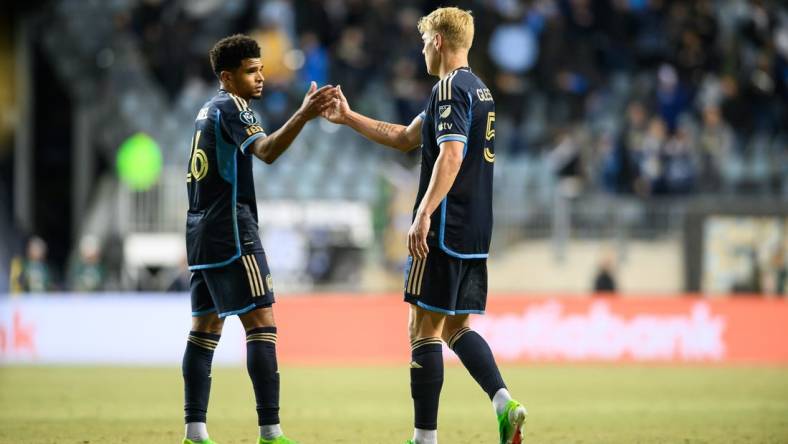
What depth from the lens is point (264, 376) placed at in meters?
6.74

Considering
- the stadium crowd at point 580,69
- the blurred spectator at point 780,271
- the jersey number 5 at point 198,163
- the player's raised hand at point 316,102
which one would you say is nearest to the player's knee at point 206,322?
the jersey number 5 at point 198,163

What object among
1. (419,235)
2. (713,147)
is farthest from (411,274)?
(713,147)

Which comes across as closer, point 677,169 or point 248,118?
point 248,118

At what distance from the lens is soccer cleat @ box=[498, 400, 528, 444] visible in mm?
6410

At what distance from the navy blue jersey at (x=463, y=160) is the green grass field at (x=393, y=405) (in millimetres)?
1801

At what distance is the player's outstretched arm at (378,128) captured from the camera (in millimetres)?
7145

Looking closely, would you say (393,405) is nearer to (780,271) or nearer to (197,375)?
(197,375)

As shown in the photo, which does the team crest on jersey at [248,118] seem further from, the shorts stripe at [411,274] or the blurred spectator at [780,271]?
the blurred spectator at [780,271]

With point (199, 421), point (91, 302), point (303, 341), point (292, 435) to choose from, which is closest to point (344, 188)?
point (303, 341)

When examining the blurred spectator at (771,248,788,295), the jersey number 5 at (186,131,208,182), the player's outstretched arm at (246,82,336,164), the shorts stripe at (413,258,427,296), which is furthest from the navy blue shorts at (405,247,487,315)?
the blurred spectator at (771,248,788,295)

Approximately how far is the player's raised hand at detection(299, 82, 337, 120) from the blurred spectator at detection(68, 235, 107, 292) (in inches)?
465

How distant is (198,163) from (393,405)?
469 centimetres

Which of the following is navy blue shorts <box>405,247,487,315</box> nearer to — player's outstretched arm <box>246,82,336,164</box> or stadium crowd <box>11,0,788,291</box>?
player's outstretched arm <box>246,82,336,164</box>

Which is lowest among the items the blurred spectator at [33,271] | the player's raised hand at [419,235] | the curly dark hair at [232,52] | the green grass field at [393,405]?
the green grass field at [393,405]
